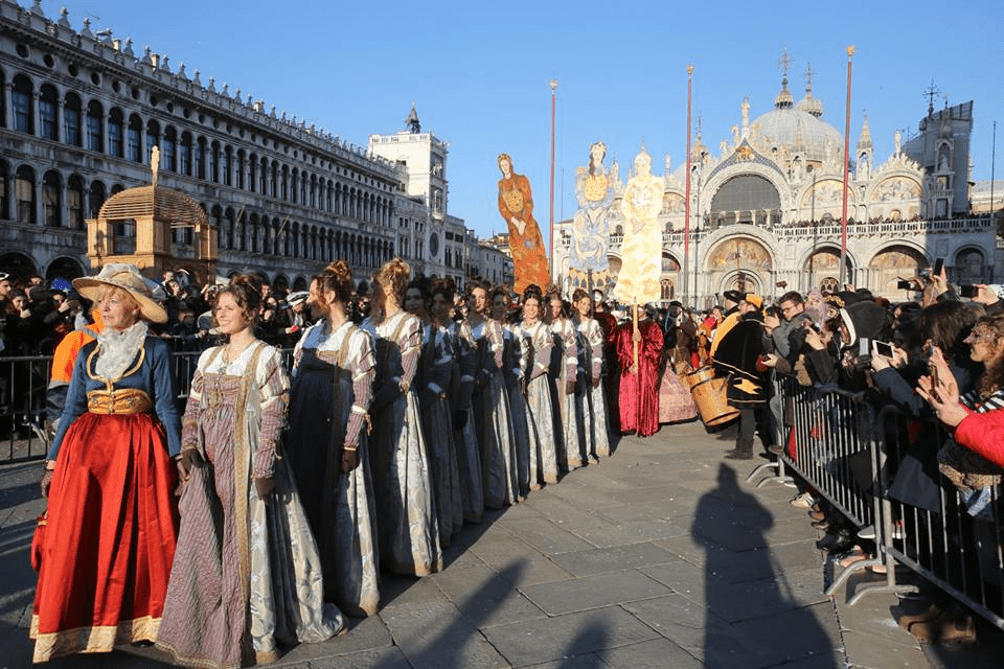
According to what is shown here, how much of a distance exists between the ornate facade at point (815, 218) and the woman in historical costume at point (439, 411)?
127 feet

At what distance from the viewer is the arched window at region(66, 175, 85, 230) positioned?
2686cm

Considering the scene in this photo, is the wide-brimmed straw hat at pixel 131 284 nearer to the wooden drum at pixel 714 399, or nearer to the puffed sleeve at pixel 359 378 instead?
the puffed sleeve at pixel 359 378

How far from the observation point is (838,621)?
3.80m

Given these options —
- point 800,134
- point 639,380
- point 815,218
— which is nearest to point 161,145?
point 639,380

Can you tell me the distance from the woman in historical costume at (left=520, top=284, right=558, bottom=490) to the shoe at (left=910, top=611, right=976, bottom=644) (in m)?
3.46

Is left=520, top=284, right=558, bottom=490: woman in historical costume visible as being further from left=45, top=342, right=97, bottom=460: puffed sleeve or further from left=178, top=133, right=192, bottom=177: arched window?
left=178, top=133, right=192, bottom=177: arched window

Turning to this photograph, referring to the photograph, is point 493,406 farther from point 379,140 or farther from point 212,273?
point 379,140

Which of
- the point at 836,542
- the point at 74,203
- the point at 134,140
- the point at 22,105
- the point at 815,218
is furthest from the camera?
the point at 815,218

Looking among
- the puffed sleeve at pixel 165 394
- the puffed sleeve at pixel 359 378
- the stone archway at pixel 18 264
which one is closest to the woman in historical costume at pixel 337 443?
the puffed sleeve at pixel 359 378

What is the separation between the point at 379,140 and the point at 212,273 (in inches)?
2070

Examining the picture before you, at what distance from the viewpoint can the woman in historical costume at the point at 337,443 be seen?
3834 mm

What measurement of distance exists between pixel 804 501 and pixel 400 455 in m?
3.54

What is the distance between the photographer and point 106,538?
331cm

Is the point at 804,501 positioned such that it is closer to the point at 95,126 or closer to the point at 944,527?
the point at 944,527
